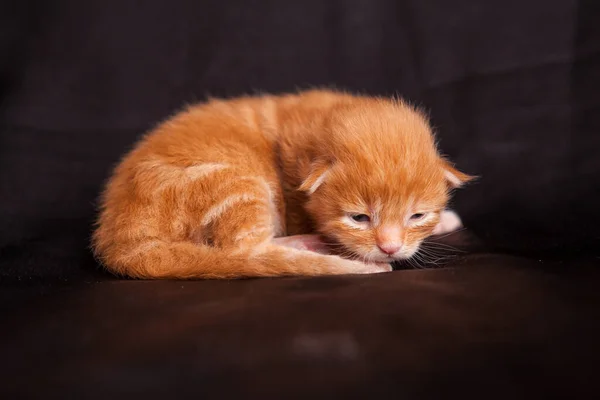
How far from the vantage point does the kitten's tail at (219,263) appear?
5.90ft

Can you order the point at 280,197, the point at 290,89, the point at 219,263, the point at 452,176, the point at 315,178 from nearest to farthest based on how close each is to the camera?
the point at 219,263, the point at 315,178, the point at 452,176, the point at 280,197, the point at 290,89

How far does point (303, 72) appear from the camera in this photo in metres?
3.08

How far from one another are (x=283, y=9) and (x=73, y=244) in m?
1.51

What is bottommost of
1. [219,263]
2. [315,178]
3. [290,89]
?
[219,263]

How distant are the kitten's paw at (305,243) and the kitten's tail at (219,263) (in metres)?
0.14

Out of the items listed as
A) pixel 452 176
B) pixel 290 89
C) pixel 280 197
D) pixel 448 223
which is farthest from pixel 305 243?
pixel 290 89

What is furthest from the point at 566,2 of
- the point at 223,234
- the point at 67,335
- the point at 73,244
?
the point at 67,335

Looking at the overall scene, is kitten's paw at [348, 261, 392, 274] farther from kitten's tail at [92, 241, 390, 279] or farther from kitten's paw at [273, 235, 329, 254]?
kitten's paw at [273, 235, 329, 254]

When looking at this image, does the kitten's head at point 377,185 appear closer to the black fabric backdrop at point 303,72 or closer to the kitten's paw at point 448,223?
the kitten's paw at point 448,223

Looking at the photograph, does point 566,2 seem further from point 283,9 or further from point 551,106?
point 283,9

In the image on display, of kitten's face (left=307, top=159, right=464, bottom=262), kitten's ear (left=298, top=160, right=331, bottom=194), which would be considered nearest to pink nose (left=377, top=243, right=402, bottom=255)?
kitten's face (left=307, top=159, right=464, bottom=262)

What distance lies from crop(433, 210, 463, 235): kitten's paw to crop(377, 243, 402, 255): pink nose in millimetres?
557

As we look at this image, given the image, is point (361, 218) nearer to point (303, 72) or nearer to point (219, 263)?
point (219, 263)

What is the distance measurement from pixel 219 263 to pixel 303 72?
1535mm
